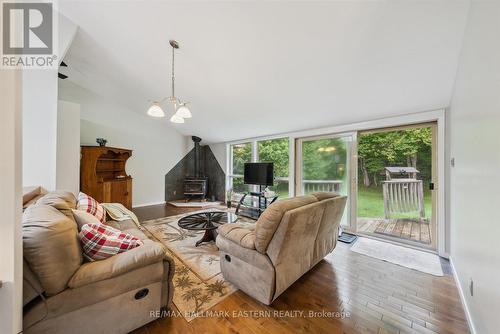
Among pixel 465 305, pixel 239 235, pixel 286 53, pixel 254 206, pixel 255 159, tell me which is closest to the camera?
pixel 465 305

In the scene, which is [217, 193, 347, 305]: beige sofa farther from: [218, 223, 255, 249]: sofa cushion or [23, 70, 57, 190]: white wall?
[23, 70, 57, 190]: white wall

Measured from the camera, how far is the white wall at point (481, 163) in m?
1.07

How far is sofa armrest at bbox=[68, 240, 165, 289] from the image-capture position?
3.76 feet

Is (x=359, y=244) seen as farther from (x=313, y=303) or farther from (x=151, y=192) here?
(x=151, y=192)

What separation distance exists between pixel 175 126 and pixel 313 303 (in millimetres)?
5926

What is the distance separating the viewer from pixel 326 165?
399 cm

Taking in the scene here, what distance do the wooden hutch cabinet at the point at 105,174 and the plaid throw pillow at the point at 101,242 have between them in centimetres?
363

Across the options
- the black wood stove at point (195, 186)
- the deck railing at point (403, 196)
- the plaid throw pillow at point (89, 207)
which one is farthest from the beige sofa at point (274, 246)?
the black wood stove at point (195, 186)

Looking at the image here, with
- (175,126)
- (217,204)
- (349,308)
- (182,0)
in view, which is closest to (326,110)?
(182,0)

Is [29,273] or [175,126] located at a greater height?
[175,126]

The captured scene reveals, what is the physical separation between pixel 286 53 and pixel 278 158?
2938mm

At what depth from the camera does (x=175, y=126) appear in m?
6.08

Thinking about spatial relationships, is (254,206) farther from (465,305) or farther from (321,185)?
(465,305)

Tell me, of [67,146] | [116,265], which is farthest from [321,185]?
[67,146]
